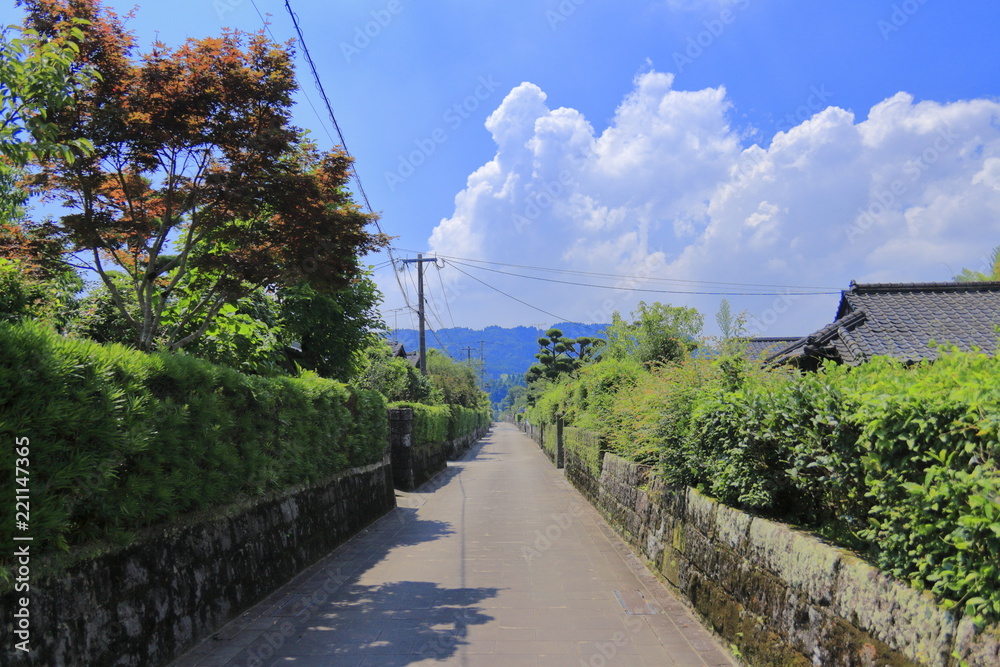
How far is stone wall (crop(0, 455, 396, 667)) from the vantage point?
12.5 ft

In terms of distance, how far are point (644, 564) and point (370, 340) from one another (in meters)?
7.77

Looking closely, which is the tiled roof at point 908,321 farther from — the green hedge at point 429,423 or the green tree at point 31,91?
the green tree at point 31,91

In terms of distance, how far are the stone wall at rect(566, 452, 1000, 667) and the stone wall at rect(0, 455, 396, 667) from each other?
4.38 metres

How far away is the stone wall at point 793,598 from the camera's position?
9.27 ft

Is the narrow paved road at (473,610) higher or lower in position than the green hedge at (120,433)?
lower

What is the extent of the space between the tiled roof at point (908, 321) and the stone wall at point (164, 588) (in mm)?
11367

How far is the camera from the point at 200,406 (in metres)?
5.64

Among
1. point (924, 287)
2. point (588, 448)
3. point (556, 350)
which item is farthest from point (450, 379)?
point (924, 287)

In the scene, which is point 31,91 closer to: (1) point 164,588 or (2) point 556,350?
(1) point 164,588

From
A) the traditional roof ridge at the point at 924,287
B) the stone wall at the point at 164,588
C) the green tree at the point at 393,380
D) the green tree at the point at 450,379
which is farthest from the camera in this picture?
the green tree at the point at 450,379

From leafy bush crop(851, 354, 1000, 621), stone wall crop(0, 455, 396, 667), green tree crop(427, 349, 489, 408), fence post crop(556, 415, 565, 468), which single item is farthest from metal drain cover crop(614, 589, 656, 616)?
green tree crop(427, 349, 489, 408)

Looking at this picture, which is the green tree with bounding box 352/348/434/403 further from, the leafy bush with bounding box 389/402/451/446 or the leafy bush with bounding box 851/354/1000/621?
the leafy bush with bounding box 851/354/1000/621

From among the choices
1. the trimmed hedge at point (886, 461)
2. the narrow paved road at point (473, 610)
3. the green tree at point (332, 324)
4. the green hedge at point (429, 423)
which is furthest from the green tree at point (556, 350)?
the trimmed hedge at point (886, 461)

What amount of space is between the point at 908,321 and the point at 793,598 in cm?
1434
